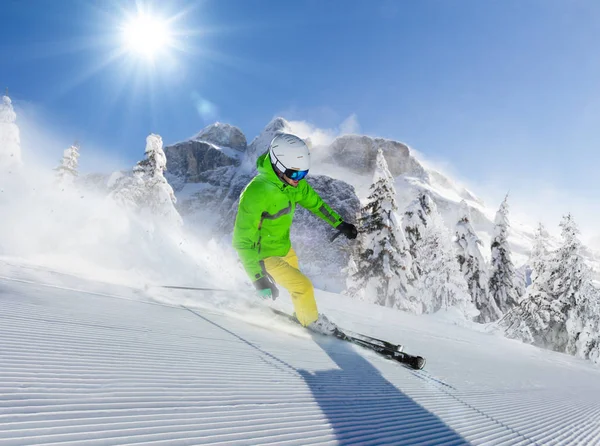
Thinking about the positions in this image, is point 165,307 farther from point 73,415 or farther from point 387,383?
point 73,415

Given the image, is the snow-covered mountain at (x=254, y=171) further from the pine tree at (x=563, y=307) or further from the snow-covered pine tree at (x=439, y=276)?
the pine tree at (x=563, y=307)

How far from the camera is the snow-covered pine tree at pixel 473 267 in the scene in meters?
29.3

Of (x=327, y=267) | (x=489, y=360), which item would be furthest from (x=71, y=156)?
(x=327, y=267)

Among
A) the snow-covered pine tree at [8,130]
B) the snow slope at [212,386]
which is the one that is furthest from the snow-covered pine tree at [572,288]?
the snow-covered pine tree at [8,130]

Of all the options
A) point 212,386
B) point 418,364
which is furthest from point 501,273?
point 212,386

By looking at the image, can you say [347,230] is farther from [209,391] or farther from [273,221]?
[209,391]

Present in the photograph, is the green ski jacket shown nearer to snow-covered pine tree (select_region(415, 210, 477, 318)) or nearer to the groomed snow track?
the groomed snow track

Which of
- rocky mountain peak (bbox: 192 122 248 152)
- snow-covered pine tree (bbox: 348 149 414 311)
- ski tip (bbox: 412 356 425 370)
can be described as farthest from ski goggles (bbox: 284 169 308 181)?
rocky mountain peak (bbox: 192 122 248 152)

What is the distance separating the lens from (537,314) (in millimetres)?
18891

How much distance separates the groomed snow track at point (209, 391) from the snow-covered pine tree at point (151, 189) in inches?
863

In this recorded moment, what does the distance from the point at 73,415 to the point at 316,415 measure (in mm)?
1165

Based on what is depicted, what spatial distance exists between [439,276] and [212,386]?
28591 mm

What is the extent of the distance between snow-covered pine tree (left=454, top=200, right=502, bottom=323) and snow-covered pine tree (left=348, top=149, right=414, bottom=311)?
1045 cm

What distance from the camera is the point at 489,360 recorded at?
6406mm
